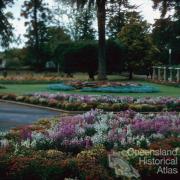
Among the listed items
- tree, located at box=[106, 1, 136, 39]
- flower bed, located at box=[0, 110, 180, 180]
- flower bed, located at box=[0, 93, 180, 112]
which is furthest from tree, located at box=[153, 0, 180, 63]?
flower bed, located at box=[0, 110, 180, 180]

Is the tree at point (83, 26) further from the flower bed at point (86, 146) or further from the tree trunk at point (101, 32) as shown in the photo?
the flower bed at point (86, 146)

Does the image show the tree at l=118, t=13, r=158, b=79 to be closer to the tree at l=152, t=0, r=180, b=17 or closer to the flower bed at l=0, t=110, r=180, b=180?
the tree at l=152, t=0, r=180, b=17

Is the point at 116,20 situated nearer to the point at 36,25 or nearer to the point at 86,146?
the point at 36,25

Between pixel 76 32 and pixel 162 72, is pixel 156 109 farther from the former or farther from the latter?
pixel 76 32

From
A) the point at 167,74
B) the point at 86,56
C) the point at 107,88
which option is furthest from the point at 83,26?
the point at 107,88

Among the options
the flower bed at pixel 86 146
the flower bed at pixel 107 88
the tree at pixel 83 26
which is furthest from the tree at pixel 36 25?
the flower bed at pixel 86 146

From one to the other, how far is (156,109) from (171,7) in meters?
25.9

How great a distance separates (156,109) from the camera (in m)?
19.0

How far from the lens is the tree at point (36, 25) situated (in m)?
70.3

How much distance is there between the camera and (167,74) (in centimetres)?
4209

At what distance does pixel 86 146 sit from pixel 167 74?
3352cm

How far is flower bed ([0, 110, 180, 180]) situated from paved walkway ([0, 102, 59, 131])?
2.32m

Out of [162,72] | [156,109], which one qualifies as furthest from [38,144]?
[162,72]

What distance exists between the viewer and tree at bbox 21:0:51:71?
70312 mm
